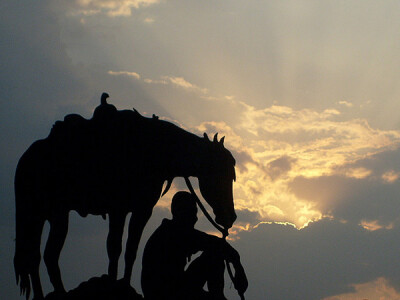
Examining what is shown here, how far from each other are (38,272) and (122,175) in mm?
2659

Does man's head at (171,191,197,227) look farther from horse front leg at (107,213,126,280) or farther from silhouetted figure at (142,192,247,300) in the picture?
horse front leg at (107,213,126,280)

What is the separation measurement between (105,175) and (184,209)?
2140 millimetres

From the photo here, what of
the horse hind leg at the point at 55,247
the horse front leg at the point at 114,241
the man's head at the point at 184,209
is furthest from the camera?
the horse hind leg at the point at 55,247

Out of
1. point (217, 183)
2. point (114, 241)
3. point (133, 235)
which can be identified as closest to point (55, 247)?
point (114, 241)

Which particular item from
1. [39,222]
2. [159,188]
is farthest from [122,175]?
[39,222]

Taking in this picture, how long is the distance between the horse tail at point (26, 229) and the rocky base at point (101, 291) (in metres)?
0.87

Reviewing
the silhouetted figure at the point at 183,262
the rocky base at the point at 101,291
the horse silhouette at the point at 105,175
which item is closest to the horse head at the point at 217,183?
the horse silhouette at the point at 105,175

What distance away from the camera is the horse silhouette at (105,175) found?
11.2 m

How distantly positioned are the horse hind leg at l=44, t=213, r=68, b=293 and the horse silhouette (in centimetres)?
2

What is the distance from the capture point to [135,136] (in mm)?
11578

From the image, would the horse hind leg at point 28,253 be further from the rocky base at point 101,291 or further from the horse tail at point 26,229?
the rocky base at point 101,291

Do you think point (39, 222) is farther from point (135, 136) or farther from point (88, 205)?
point (135, 136)

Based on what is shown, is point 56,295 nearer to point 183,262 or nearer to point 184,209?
point 183,262

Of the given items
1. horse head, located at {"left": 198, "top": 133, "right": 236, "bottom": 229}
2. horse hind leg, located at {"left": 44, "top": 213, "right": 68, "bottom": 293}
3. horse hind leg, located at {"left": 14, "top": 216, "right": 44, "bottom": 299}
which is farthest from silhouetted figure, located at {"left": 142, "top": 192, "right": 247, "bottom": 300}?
horse hind leg, located at {"left": 14, "top": 216, "right": 44, "bottom": 299}
